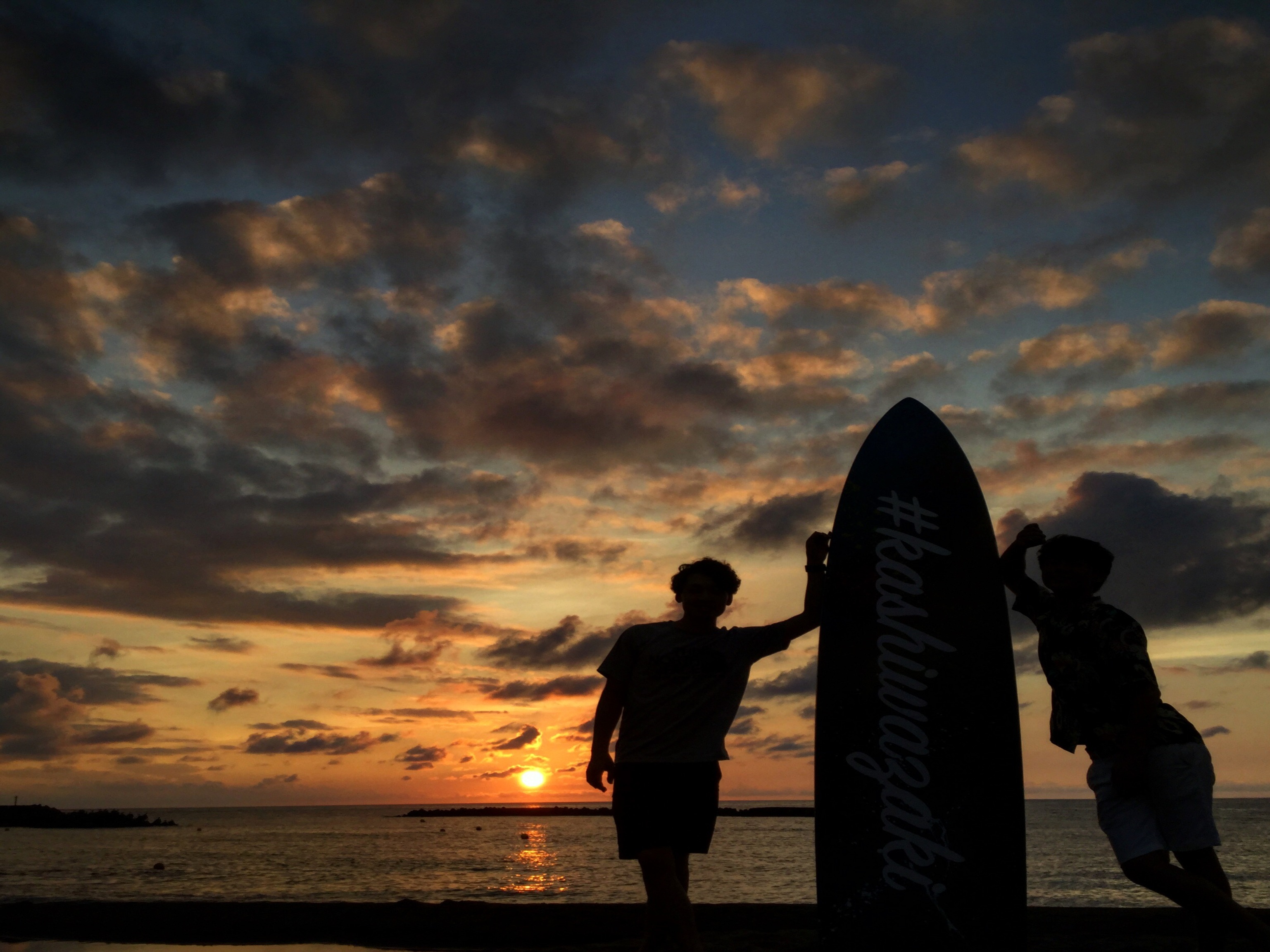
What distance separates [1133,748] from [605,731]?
1.84 m

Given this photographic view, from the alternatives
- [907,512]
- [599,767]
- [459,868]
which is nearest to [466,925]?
[599,767]

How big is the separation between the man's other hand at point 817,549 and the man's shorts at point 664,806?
0.93 m

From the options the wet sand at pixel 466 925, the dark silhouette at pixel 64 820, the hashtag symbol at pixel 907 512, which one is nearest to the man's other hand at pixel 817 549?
the hashtag symbol at pixel 907 512

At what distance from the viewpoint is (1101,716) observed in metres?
3.03

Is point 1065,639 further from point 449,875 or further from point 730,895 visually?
point 449,875

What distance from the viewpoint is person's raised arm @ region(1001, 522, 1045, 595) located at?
3.71 m

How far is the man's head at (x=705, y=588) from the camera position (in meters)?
3.51

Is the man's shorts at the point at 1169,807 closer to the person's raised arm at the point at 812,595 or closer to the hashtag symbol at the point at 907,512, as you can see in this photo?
the person's raised arm at the point at 812,595

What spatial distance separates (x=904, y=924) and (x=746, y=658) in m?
1.27

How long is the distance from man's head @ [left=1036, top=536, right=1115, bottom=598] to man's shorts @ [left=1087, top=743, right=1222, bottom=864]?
60 centimetres

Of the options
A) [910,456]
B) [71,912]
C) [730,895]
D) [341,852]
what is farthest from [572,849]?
[910,456]

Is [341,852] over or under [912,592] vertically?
under

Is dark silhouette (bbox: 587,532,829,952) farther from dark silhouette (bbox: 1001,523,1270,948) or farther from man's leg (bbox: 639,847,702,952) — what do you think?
dark silhouette (bbox: 1001,523,1270,948)

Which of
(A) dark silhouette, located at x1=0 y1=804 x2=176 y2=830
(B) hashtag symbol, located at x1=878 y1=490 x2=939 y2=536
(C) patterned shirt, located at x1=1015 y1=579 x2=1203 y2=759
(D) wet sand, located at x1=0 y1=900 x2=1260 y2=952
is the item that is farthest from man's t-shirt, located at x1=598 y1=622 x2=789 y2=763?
(A) dark silhouette, located at x1=0 y1=804 x2=176 y2=830
